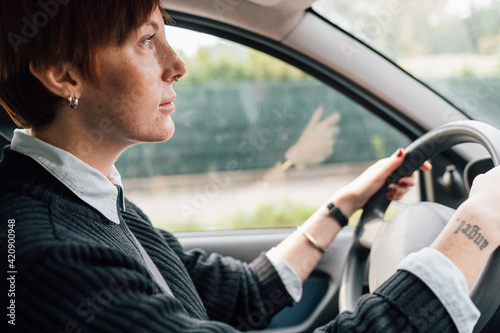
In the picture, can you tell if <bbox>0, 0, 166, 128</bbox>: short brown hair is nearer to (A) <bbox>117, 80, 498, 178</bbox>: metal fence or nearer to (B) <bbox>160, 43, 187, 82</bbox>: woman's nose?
(B) <bbox>160, 43, 187, 82</bbox>: woman's nose

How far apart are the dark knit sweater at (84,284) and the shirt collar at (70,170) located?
1 centimetres

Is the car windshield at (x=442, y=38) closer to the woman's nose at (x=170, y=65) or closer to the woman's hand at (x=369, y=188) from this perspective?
the woman's hand at (x=369, y=188)

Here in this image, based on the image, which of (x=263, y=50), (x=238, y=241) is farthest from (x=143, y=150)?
(x=263, y=50)

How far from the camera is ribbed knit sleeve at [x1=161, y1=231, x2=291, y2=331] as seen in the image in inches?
50.9

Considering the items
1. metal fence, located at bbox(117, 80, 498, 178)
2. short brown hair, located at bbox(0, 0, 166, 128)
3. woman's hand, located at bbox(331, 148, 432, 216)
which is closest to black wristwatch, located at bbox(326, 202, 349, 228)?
woman's hand, located at bbox(331, 148, 432, 216)

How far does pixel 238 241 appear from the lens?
5.80 feet

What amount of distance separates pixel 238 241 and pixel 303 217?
31 cm

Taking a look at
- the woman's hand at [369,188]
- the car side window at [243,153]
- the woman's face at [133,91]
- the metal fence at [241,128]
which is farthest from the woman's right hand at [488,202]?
the metal fence at [241,128]

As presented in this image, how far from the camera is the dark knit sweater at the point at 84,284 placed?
698mm

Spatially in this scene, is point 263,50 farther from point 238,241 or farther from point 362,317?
point 362,317

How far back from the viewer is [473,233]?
79 cm

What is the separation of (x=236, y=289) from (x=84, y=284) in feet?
2.14

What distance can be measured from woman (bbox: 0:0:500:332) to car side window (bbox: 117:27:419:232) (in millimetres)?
909

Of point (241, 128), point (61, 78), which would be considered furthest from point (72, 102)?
point (241, 128)
